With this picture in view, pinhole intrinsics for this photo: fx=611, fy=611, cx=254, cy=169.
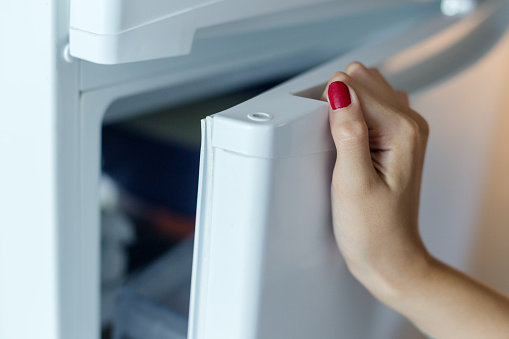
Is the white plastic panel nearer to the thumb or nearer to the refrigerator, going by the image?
the refrigerator

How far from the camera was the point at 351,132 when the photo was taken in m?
0.38

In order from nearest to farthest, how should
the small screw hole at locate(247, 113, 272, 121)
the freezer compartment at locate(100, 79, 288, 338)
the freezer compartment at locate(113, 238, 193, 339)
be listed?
the small screw hole at locate(247, 113, 272, 121)
the freezer compartment at locate(113, 238, 193, 339)
the freezer compartment at locate(100, 79, 288, 338)

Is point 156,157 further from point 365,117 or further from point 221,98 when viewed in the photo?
point 365,117

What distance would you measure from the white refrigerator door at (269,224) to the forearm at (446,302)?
5 centimetres

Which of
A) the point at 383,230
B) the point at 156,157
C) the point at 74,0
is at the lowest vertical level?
the point at 156,157

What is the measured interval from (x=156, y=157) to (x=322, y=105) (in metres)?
0.46

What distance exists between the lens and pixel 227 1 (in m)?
0.43

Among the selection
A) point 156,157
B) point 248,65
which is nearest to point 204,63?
point 248,65

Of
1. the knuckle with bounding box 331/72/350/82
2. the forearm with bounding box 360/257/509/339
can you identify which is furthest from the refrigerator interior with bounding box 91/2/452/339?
the forearm with bounding box 360/257/509/339

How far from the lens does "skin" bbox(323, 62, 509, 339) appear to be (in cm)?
40

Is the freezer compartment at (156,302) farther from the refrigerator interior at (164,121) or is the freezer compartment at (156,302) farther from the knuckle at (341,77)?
the knuckle at (341,77)

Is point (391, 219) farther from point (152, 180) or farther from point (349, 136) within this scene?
point (152, 180)

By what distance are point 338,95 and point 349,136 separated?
0.11 ft

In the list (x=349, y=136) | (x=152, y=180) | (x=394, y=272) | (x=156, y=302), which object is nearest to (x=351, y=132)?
(x=349, y=136)
